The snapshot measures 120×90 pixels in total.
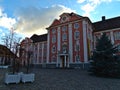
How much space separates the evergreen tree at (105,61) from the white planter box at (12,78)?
34.8 feet

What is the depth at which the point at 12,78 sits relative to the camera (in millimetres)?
10695

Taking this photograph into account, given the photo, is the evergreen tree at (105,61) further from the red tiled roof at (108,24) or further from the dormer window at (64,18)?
the dormer window at (64,18)

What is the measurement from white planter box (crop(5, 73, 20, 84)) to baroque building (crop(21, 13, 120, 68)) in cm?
2068

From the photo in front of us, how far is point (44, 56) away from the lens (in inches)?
1762

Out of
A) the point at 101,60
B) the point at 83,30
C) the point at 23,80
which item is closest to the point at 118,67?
the point at 101,60

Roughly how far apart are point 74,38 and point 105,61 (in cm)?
1858

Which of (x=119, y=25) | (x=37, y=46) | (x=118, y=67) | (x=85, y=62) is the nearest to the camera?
(x=118, y=67)

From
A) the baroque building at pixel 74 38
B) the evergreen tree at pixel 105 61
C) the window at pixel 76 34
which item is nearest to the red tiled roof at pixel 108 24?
the baroque building at pixel 74 38

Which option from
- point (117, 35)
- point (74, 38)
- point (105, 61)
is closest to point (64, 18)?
point (74, 38)

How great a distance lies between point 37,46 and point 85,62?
2243cm

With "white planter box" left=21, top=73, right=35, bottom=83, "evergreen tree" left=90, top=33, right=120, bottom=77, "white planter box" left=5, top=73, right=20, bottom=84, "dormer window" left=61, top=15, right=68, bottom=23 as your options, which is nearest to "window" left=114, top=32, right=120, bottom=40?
"dormer window" left=61, top=15, right=68, bottom=23

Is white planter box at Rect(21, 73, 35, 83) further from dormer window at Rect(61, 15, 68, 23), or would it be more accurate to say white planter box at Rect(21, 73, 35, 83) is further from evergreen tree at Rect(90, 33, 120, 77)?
dormer window at Rect(61, 15, 68, 23)

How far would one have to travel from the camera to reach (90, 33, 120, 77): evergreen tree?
16.9 meters

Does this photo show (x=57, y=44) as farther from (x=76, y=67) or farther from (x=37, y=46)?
(x=37, y=46)
